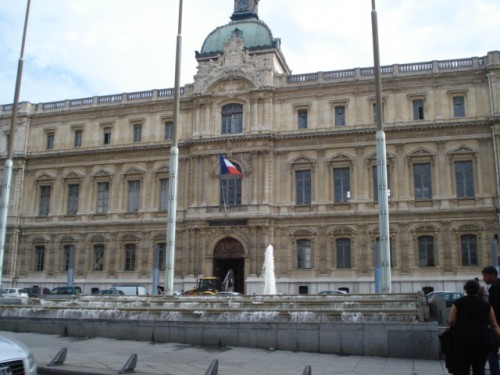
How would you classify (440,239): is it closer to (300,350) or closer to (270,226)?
(270,226)

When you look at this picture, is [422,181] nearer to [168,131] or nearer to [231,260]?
[231,260]

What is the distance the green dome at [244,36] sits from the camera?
48.5 metres

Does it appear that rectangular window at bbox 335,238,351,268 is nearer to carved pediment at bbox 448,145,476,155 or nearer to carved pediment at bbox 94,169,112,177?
carved pediment at bbox 448,145,476,155

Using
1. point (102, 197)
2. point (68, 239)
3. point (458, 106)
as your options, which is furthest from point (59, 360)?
point (68, 239)

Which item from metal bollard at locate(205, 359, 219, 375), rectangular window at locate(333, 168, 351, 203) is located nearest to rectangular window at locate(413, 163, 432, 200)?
rectangular window at locate(333, 168, 351, 203)

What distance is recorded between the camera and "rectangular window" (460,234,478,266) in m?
39.5

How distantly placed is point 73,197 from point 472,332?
4683 cm

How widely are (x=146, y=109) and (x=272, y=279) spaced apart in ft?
65.0

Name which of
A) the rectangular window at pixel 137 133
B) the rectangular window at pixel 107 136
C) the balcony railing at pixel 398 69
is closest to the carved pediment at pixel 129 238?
the rectangular window at pixel 137 133

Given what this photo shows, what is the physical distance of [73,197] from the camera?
166ft

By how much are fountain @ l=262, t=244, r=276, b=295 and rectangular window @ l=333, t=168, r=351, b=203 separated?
6.68 m

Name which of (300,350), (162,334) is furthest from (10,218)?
(300,350)

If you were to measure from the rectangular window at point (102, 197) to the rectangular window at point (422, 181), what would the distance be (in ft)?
88.2

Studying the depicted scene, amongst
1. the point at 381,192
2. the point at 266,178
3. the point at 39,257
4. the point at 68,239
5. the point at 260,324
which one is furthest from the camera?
the point at 39,257
